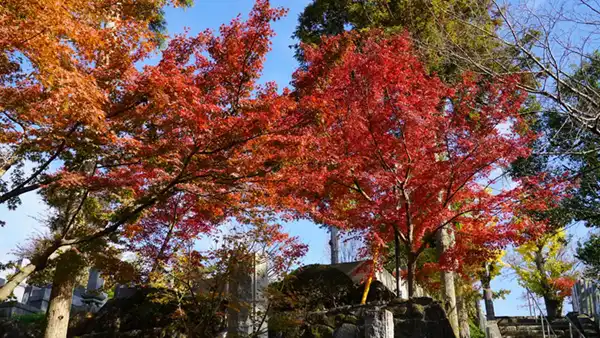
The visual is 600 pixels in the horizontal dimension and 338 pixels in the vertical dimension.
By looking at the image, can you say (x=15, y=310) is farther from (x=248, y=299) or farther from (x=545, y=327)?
(x=545, y=327)

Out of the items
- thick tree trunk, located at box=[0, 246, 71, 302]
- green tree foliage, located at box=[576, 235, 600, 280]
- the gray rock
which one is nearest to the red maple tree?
the gray rock

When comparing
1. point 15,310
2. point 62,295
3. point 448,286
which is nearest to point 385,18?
point 448,286

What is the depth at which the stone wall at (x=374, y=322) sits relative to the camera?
5465mm

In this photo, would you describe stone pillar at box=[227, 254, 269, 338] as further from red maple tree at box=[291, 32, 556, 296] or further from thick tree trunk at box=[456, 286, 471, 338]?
thick tree trunk at box=[456, 286, 471, 338]

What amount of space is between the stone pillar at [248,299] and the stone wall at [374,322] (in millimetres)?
522

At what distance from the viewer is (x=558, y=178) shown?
8.78 meters

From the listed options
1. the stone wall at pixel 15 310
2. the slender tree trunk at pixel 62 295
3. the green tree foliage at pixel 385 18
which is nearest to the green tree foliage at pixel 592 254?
the green tree foliage at pixel 385 18

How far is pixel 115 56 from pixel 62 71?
2.21m

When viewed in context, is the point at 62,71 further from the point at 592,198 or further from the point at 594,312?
the point at 592,198

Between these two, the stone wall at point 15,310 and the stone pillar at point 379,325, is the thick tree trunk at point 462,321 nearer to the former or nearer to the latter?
the stone pillar at point 379,325

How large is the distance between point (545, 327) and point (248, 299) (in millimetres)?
7137

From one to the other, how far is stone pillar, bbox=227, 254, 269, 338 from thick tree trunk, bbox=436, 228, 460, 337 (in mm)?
3869

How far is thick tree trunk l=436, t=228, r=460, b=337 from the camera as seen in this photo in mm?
9898

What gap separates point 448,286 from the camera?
35.0ft
